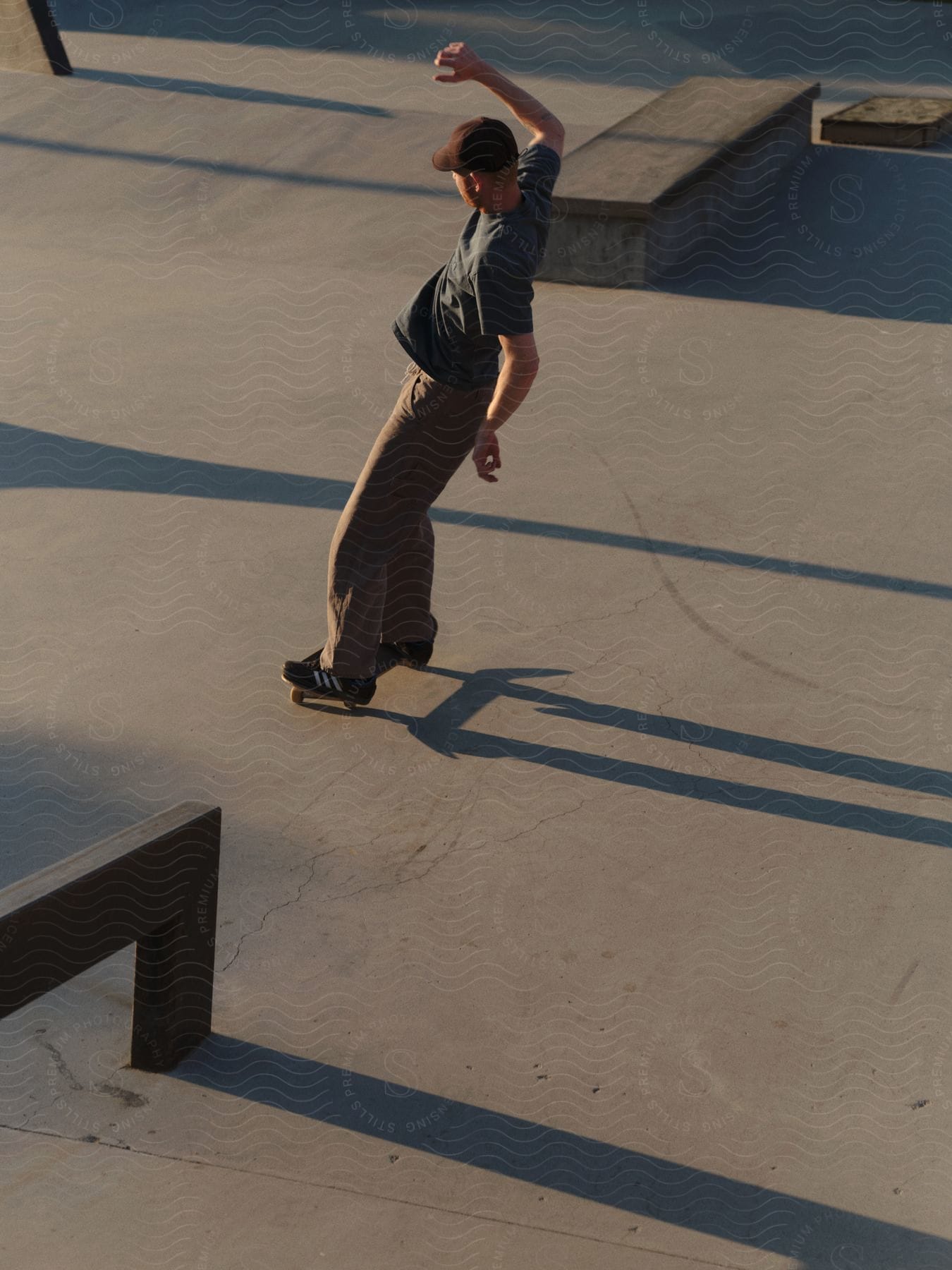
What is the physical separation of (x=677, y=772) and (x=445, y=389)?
1.38 m

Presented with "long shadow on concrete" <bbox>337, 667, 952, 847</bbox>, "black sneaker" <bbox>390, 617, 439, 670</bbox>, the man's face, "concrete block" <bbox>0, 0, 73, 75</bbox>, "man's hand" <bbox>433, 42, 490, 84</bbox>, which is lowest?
"long shadow on concrete" <bbox>337, 667, 952, 847</bbox>

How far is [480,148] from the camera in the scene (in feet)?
13.4

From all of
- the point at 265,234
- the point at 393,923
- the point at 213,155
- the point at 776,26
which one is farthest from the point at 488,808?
the point at 776,26

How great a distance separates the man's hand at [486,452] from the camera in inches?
175

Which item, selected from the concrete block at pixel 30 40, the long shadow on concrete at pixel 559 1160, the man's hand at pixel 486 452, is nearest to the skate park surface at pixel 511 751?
the long shadow on concrete at pixel 559 1160

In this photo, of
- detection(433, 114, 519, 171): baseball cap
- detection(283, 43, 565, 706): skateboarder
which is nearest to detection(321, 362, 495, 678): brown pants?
detection(283, 43, 565, 706): skateboarder

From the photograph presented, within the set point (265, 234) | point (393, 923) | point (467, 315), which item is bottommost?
point (393, 923)

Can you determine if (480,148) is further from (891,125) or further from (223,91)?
(223,91)

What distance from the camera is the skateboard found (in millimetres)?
4988

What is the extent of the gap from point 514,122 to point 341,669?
26.1 ft

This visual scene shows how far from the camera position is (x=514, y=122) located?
1165 centimetres

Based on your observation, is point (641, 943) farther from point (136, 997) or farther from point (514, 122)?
point (514, 122)

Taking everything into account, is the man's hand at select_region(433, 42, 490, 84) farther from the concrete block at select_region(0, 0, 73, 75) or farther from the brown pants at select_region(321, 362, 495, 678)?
the concrete block at select_region(0, 0, 73, 75)

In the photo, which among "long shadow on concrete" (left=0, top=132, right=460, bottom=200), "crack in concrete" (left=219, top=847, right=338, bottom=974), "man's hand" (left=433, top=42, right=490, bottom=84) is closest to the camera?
"crack in concrete" (left=219, top=847, right=338, bottom=974)
